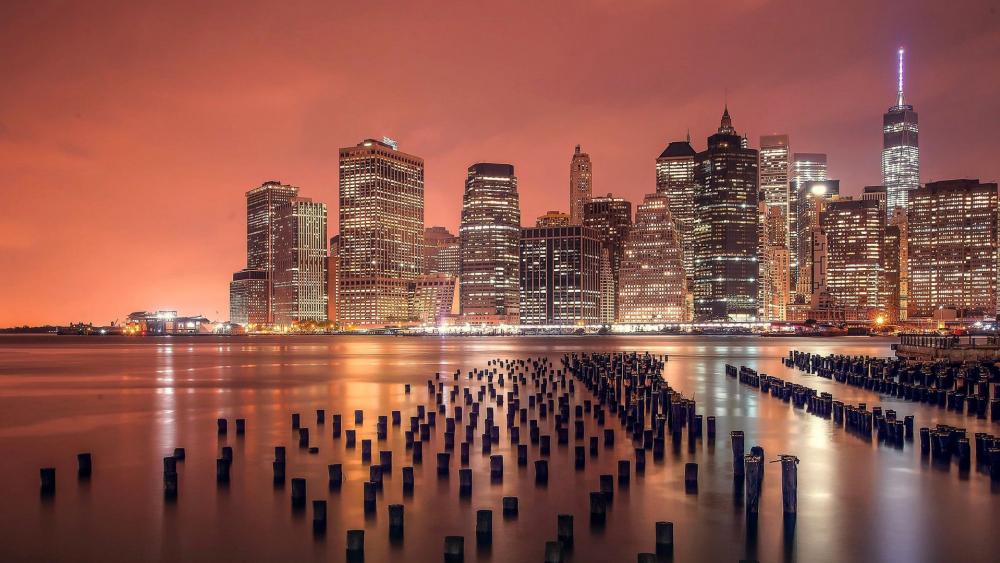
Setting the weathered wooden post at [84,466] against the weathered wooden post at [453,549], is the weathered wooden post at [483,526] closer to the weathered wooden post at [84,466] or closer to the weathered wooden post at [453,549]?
the weathered wooden post at [453,549]

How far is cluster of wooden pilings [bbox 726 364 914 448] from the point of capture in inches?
1299

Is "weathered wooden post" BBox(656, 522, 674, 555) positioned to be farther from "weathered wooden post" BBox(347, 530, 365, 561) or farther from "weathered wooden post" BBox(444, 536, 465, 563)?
"weathered wooden post" BBox(347, 530, 365, 561)

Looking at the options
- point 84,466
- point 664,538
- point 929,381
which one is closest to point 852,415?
point 664,538

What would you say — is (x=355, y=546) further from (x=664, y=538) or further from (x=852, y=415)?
(x=852, y=415)

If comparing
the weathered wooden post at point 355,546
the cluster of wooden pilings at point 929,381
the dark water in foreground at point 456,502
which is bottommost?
the cluster of wooden pilings at point 929,381

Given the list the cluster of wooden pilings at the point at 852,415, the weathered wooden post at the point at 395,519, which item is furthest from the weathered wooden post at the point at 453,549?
the cluster of wooden pilings at the point at 852,415

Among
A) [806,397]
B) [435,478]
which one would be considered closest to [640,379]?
[806,397]

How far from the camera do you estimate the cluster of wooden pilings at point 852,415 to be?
33000mm

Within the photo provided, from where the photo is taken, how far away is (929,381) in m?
59.1

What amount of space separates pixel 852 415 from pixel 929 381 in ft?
85.8

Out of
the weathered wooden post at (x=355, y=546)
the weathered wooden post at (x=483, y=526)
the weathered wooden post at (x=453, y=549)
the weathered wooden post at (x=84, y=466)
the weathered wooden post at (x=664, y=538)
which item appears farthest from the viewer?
the weathered wooden post at (x=84, y=466)

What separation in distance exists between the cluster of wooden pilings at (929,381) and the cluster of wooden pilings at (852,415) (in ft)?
19.8

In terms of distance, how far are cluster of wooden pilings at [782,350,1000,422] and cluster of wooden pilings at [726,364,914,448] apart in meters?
6.03

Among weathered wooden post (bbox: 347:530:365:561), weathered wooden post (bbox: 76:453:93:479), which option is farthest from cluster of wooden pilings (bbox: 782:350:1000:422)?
weathered wooden post (bbox: 76:453:93:479)
